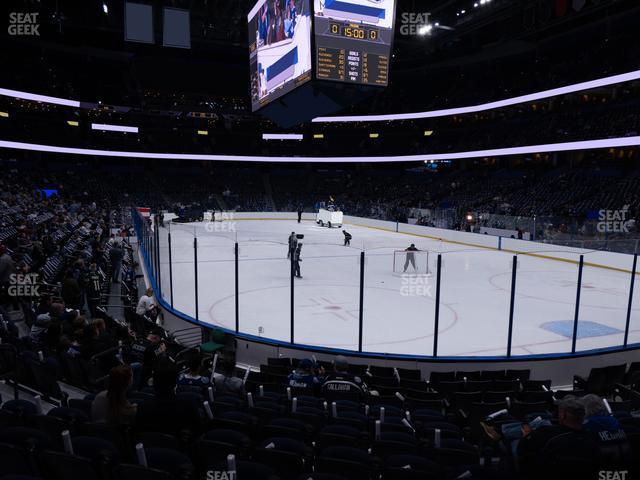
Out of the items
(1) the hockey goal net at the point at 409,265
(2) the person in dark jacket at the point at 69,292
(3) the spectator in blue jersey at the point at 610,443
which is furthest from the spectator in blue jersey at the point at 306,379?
(1) the hockey goal net at the point at 409,265

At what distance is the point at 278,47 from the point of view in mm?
15586

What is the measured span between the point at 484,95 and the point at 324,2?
34032 mm

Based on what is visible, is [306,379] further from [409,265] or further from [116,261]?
[409,265]

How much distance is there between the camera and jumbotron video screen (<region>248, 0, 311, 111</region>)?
1384 centimetres

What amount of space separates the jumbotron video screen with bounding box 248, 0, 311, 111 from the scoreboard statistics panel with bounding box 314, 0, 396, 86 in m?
0.45

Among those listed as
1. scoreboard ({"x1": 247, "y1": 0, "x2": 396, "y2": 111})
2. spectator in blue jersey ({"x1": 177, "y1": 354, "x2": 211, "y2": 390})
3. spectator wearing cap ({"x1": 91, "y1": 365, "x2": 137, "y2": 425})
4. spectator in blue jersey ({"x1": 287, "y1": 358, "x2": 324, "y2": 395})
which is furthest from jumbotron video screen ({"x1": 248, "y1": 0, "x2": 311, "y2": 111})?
spectator wearing cap ({"x1": 91, "y1": 365, "x2": 137, "y2": 425})

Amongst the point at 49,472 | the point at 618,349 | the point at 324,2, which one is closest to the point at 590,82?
the point at 324,2

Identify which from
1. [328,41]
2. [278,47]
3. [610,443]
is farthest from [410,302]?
[610,443]

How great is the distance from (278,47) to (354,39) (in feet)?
9.51

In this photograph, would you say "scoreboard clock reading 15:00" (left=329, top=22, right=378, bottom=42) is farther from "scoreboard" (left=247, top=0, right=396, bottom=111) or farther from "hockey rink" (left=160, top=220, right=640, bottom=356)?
"hockey rink" (left=160, top=220, right=640, bottom=356)

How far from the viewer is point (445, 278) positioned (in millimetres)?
16703

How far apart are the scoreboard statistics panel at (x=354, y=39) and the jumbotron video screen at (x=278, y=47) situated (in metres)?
0.45

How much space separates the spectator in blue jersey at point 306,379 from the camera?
5949 millimetres

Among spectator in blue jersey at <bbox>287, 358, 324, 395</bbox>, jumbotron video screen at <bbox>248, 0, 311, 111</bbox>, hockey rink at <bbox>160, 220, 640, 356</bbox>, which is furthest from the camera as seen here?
jumbotron video screen at <bbox>248, 0, 311, 111</bbox>
